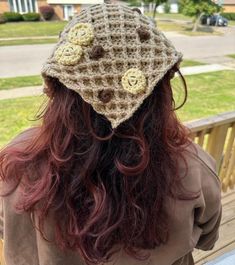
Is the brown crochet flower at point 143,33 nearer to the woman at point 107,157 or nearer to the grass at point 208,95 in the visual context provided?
the woman at point 107,157

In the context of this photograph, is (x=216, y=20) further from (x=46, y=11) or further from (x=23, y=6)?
(x=23, y=6)

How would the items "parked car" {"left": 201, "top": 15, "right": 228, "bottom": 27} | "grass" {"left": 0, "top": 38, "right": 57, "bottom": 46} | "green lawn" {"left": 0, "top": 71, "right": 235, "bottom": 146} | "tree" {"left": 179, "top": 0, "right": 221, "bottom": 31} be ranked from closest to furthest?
"green lawn" {"left": 0, "top": 71, "right": 235, "bottom": 146} < "grass" {"left": 0, "top": 38, "right": 57, "bottom": 46} < "tree" {"left": 179, "top": 0, "right": 221, "bottom": 31} < "parked car" {"left": 201, "top": 15, "right": 228, "bottom": 27}

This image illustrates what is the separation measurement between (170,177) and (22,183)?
39 centimetres

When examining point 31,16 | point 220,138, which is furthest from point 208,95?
point 31,16

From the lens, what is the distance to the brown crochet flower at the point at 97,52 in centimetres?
75

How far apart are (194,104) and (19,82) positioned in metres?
3.85

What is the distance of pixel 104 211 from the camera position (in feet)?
2.76

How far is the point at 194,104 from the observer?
6.27 metres

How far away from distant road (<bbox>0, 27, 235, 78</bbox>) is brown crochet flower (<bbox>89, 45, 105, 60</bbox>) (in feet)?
25.7

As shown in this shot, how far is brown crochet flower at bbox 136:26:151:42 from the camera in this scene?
772 mm

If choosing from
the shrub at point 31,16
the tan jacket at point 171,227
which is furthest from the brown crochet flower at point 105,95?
the shrub at point 31,16

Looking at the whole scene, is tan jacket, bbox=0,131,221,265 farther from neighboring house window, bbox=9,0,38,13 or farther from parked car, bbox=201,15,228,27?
parked car, bbox=201,15,228,27

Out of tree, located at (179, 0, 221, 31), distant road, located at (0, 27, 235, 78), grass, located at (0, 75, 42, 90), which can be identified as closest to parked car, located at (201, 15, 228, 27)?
tree, located at (179, 0, 221, 31)

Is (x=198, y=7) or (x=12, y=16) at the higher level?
(x=198, y=7)
